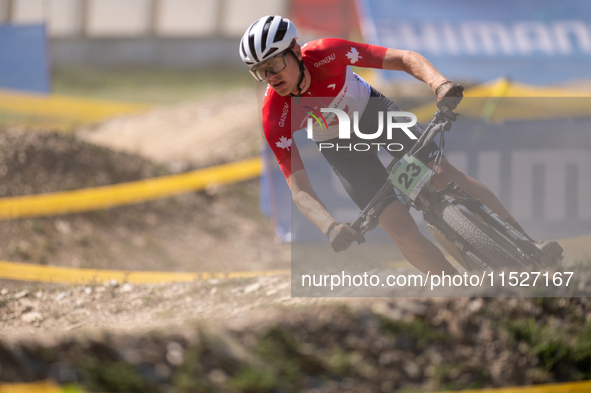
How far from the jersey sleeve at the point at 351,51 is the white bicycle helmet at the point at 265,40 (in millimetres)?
327

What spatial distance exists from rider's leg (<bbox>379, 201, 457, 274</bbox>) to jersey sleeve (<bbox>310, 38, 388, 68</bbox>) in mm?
1276

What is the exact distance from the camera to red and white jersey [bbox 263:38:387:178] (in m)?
4.31

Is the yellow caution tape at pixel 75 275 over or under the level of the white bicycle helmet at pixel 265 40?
under

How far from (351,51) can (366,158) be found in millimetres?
970

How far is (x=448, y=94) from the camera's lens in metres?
3.76

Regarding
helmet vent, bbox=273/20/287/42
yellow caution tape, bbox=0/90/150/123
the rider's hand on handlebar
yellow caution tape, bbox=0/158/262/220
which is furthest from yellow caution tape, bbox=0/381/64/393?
yellow caution tape, bbox=0/90/150/123

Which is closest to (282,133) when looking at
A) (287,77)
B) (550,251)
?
(287,77)

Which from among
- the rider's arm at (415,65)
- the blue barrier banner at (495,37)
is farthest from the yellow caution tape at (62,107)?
the rider's arm at (415,65)

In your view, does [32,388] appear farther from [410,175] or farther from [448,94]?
[448,94]

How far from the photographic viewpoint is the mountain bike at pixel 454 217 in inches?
153

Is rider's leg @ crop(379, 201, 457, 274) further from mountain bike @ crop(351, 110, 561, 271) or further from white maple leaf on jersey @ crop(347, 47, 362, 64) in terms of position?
white maple leaf on jersey @ crop(347, 47, 362, 64)

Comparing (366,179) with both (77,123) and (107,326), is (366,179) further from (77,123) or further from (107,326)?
(77,123)

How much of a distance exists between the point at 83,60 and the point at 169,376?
70.1 feet

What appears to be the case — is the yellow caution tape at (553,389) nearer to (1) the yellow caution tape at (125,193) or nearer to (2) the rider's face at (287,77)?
(2) the rider's face at (287,77)
